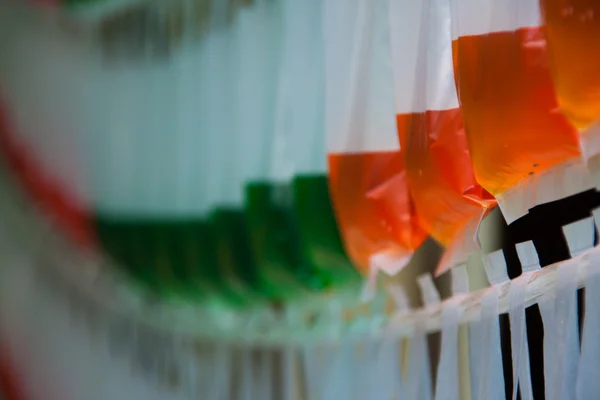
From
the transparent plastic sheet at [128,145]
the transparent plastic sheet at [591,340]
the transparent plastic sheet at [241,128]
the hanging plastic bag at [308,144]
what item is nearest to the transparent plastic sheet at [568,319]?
the transparent plastic sheet at [591,340]

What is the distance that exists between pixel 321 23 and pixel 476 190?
0.38m

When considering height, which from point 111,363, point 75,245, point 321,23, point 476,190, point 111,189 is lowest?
point 111,363

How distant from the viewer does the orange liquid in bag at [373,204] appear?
765mm

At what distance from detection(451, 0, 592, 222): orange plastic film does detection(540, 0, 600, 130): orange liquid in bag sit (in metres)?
0.03

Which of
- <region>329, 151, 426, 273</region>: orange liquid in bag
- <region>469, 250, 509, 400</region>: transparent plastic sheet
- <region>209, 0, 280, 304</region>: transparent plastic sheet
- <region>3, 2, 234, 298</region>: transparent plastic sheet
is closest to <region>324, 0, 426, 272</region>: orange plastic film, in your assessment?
<region>329, 151, 426, 273</region>: orange liquid in bag

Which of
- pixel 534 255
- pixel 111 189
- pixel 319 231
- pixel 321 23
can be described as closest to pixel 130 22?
pixel 111 189

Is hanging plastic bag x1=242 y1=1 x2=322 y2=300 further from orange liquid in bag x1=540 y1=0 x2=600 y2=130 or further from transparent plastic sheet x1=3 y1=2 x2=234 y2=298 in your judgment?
orange liquid in bag x1=540 y1=0 x2=600 y2=130

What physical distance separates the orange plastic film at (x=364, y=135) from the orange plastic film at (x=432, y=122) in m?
0.06

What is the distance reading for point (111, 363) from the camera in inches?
58.9

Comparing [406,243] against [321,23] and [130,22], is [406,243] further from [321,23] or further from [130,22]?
[130,22]

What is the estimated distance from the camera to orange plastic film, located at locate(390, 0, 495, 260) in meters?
0.67

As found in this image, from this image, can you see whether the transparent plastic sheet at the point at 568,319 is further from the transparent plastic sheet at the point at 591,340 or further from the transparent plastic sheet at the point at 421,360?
the transparent plastic sheet at the point at 421,360

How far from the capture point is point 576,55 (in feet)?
1.73

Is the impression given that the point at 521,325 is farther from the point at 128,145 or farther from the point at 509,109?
the point at 128,145
